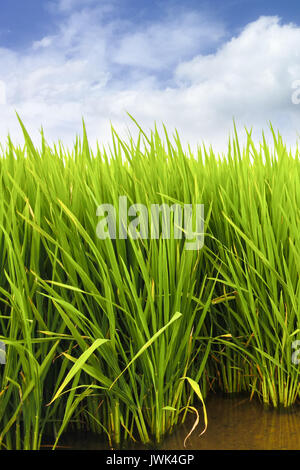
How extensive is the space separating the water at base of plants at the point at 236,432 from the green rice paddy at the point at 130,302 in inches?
1.3

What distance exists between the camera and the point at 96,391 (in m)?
1.29

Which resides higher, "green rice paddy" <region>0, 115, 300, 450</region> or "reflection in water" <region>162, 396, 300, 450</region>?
"green rice paddy" <region>0, 115, 300, 450</region>

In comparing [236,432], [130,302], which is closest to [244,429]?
[236,432]

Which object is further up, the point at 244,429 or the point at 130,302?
the point at 130,302

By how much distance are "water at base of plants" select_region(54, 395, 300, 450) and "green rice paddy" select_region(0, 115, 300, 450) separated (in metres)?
0.03

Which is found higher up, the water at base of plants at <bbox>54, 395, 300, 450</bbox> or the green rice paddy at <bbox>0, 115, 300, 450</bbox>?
the green rice paddy at <bbox>0, 115, 300, 450</bbox>

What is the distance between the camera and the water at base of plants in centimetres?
127

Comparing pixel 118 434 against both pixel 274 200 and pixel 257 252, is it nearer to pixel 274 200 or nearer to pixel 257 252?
pixel 257 252

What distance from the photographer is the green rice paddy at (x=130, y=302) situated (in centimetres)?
119

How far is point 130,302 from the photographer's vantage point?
1.27 m

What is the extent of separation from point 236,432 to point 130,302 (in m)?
0.53

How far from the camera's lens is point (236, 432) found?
1.34 m

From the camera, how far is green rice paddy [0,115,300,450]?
1187 millimetres

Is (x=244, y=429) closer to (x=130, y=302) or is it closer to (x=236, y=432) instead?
(x=236, y=432)
